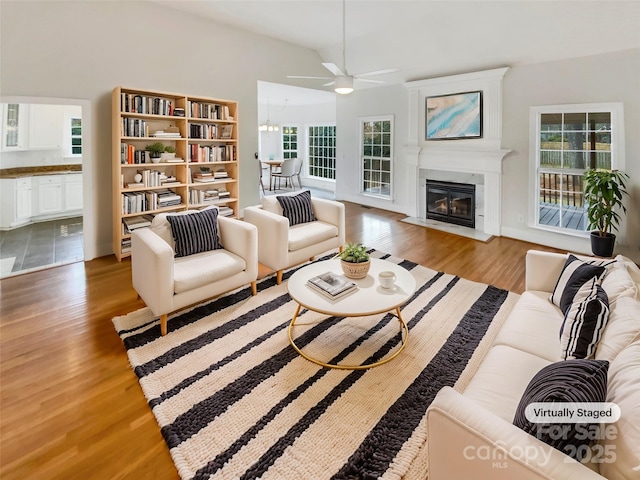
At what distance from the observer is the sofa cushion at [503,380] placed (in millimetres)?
1460

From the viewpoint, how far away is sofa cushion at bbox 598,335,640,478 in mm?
971

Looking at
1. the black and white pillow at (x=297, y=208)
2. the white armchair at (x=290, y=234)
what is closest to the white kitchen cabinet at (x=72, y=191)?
the white armchair at (x=290, y=234)

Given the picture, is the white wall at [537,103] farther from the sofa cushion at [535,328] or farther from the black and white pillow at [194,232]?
the black and white pillow at [194,232]

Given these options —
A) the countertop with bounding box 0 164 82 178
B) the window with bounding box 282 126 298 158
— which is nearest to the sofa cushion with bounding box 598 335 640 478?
the countertop with bounding box 0 164 82 178

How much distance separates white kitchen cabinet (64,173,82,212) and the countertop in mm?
107

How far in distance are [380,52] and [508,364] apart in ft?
18.0

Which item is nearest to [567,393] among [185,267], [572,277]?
[572,277]

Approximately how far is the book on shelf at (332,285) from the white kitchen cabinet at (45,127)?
608cm

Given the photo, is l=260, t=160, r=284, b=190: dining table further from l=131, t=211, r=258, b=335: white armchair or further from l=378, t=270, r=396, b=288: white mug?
l=378, t=270, r=396, b=288: white mug

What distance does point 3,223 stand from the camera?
5.56m

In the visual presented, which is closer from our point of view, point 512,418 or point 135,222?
point 512,418

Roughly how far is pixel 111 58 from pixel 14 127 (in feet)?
9.24

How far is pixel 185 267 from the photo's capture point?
299 centimetres

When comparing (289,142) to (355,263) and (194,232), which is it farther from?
(355,263)
